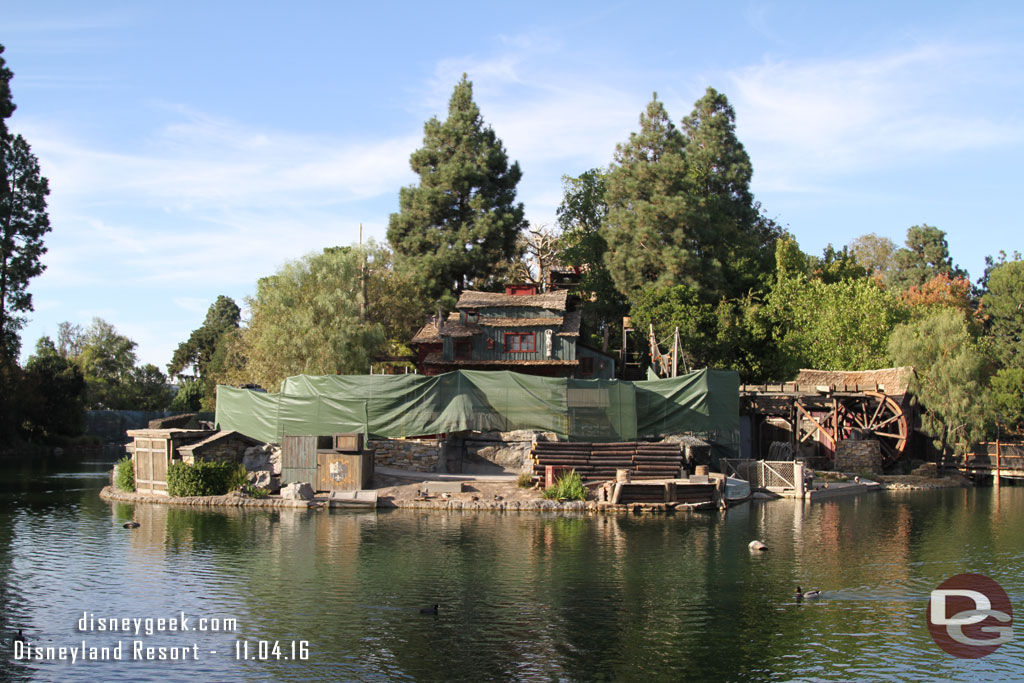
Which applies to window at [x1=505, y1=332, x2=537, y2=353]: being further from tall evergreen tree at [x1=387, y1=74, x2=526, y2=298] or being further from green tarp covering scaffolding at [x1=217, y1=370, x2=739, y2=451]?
green tarp covering scaffolding at [x1=217, y1=370, x2=739, y2=451]

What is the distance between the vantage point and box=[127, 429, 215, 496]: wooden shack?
35.0 metres

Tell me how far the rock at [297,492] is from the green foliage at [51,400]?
152 ft

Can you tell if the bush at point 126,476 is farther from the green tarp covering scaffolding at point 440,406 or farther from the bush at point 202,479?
the green tarp covering scaffolding at point 440,406

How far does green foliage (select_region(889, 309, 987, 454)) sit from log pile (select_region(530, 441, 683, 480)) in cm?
2064

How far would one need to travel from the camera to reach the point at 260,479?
35000 mm

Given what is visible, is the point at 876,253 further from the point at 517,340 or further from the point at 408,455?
the point at 408,455

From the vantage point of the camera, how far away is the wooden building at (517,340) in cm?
5519

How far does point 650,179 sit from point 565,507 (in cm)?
4158

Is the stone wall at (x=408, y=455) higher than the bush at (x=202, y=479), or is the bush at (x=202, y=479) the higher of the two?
the stone wall at (x=408, y=455)

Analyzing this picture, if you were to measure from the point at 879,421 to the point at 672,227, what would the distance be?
22.3 meters

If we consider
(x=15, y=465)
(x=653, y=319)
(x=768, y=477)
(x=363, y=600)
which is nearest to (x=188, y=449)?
(x=363, y=600)

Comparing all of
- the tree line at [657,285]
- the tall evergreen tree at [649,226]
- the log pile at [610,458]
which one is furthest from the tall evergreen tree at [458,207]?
the log pile at [610,458]

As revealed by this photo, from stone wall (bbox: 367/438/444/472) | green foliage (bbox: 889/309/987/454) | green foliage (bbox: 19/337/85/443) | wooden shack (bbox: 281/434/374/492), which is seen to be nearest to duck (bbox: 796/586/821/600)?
wooden shack (bbox: 281/434/374/492)

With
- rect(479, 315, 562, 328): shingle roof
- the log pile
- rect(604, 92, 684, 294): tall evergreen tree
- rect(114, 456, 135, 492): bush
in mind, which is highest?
rect(604, 92, 684, 294): tall evergreen tree
